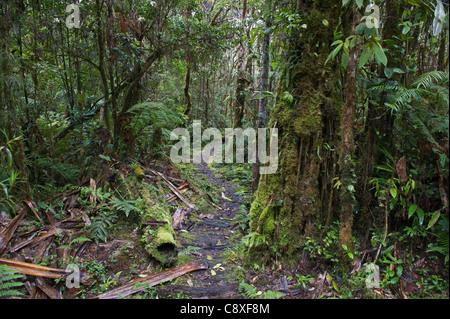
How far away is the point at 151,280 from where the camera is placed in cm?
357

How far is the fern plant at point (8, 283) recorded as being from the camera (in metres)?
2.91

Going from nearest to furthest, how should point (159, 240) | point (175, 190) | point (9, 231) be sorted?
point (9, 231)
point (159, 240)
point (175, 190)

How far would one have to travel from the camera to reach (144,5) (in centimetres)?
613

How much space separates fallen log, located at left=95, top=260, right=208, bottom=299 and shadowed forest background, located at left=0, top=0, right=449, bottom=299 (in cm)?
6

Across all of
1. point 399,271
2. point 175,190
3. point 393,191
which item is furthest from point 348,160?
point 175,190

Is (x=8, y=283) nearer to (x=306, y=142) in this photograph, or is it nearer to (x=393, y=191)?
(x=306, y=142)

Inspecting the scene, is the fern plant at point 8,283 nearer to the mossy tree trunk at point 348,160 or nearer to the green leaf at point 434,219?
the mossy tree trunk at point 348,160

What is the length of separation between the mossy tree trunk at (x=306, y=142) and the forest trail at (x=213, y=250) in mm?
814

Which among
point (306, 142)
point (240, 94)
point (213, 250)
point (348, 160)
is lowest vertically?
point (213, 250)

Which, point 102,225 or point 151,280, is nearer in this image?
point 151,280

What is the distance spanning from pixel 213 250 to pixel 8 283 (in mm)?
2750

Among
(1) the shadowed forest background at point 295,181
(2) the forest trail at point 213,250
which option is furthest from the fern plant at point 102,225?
(2) the forest trail at point 213,250

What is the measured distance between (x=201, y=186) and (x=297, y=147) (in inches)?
170
